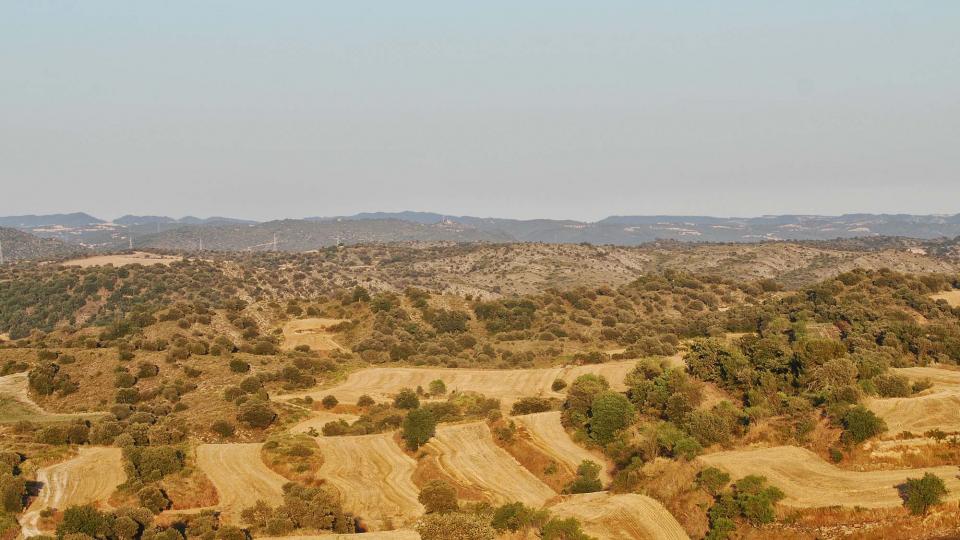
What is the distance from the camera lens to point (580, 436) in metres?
40.2

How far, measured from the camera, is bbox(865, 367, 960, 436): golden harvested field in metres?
29.9

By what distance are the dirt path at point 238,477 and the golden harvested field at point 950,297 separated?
80.1 m

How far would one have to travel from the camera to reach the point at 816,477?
91.3 feet

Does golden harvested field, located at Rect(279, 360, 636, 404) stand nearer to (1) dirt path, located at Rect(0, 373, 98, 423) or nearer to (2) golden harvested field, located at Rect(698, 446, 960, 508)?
(1) dirt path, located at Rect(0, 373, 98, 423)

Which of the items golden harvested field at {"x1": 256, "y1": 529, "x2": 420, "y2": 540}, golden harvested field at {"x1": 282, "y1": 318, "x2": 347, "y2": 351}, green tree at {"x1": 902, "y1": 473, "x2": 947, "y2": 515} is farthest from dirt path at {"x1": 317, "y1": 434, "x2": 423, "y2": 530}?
golden harvested field at {"x1": 282, "y1": 318, "x2": 347, "y2": 351}

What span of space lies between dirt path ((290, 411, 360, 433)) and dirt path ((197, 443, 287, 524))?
590cm

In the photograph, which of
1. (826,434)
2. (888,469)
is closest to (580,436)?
(826,434)

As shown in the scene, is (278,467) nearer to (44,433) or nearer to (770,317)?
(44,433)

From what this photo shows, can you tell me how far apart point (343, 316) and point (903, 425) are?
73976 millimetres

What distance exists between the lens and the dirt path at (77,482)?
31484 millimetres

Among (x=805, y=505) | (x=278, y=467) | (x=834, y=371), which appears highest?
(x=834, y=371)

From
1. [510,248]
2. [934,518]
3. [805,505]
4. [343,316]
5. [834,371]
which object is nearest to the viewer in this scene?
[934,518]

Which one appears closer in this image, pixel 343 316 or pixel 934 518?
pixel 934 518

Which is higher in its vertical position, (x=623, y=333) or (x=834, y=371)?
(x=834, y=371)
